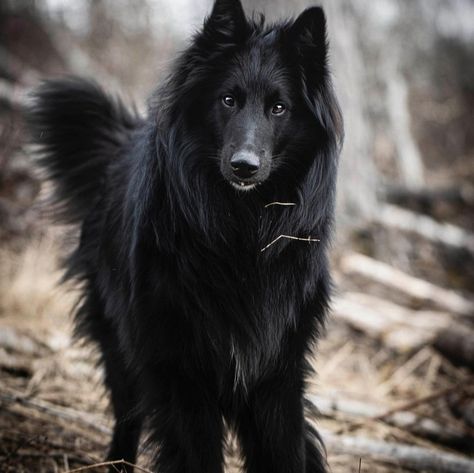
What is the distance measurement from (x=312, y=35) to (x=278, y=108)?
392 millimetres

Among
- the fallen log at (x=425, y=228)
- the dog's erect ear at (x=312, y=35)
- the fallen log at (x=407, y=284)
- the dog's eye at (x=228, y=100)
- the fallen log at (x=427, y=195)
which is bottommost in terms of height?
the fallen log at (x=407, y=284)

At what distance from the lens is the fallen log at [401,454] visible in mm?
3359

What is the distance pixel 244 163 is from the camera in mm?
2365

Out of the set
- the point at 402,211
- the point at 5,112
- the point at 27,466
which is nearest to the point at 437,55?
the point at 402,211

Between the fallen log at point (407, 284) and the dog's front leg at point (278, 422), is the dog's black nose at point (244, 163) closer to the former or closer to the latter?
the dog's front leg at point (278, 422)

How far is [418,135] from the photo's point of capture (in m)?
16.8

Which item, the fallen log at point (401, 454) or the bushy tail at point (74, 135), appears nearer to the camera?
the fallen log at point (401, 454)

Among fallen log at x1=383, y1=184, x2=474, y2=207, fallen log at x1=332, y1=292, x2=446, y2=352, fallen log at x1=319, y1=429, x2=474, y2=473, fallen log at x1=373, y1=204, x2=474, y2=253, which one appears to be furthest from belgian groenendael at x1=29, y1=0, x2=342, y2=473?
fallen log at x1=383, y1=184, x2=474, y2=207

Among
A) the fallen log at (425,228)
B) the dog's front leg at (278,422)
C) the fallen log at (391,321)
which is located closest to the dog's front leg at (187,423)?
the dog's front leg at (278,422)

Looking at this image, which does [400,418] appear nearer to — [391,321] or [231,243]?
[391,321]

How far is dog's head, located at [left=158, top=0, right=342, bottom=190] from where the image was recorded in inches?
101

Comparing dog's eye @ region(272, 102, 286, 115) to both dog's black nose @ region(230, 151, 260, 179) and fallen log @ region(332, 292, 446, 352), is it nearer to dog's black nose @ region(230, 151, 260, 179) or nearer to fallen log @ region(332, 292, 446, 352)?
dog's black nose @ region(230, 151, 260, 179)

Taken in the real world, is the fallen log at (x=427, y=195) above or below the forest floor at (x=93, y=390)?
above

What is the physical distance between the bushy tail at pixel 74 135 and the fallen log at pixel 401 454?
2.25 meters
